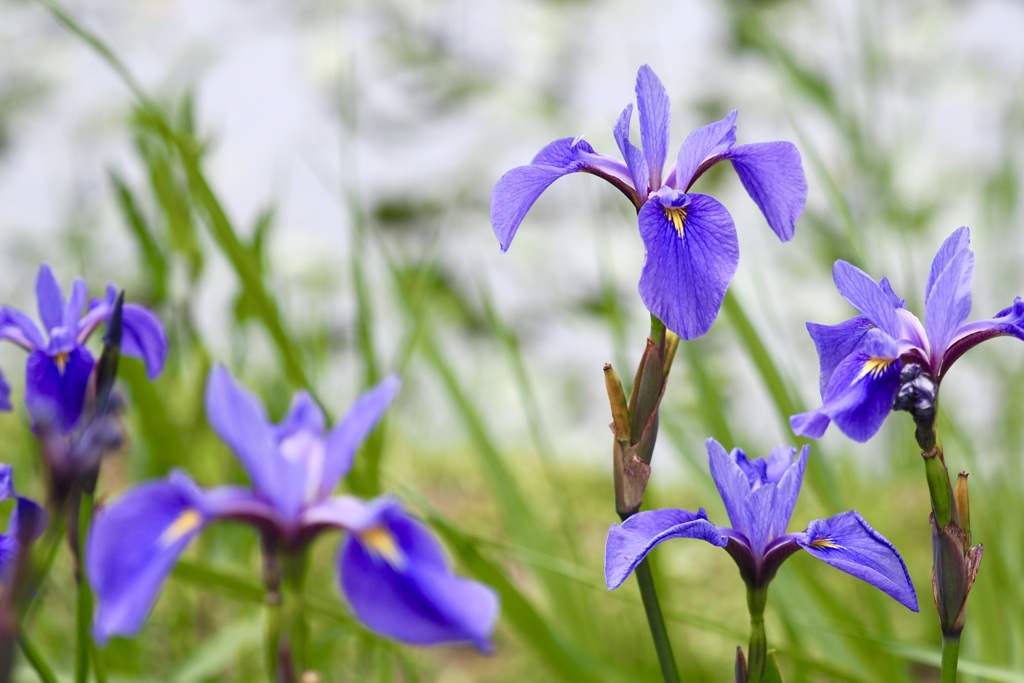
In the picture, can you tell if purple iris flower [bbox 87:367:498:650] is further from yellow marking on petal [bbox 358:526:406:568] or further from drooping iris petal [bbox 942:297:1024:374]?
drooping iris petal [bbox 942:297:1024:374]

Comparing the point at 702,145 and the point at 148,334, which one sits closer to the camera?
the point at 702,145

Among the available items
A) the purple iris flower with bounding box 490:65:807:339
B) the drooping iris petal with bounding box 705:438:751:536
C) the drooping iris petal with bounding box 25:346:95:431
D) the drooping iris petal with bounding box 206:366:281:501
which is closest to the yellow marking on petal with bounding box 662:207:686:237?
the purple iris flower with bounding box 490:65:807:339

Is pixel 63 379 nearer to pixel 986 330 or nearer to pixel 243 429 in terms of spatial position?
pixel 243 429

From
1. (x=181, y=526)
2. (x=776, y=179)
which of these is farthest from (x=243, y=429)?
(x=776, y=179)

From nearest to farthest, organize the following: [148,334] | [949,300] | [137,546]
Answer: [137,546], [949,300], [148,334]

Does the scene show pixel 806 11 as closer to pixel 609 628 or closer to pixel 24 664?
pixel 609 628

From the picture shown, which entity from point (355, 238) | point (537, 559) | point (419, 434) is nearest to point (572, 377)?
point (419, 434)

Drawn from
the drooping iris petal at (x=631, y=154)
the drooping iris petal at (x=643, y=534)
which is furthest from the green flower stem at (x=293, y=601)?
the drooping iris petal at (x=631, y=154)
